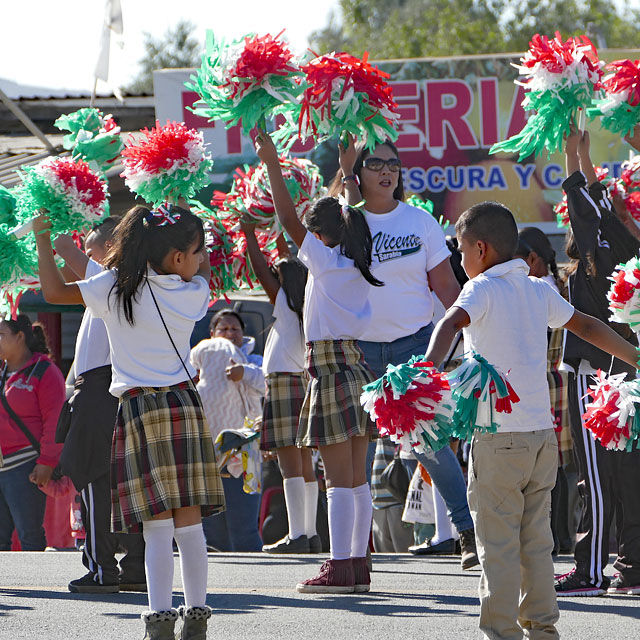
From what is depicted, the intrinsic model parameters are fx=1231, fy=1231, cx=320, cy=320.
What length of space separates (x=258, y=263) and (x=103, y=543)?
6.45 feet

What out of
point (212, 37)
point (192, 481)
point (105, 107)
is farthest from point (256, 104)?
point (105, 107)

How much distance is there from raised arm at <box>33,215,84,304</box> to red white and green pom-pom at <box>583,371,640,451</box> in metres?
1.91

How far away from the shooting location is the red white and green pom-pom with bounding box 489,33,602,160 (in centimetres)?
540

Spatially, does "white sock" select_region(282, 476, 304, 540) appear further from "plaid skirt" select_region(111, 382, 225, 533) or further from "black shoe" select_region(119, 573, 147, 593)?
"plaid skirt" select_region(111, 382, 225, 533)

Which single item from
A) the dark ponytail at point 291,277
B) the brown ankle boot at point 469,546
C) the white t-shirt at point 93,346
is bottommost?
the brown ankle boot at point 469,546

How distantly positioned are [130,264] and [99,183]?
4.00 feet

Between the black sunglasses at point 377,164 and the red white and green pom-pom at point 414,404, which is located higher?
the black sunglasses at point 377,164

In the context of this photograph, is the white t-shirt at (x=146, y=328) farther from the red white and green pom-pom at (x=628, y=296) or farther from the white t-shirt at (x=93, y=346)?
the red white and green pom-pom at (x=628, y=296)

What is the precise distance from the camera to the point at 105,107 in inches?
685

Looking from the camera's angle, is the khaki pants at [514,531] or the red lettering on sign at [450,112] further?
the red lettering on sign at [450,112]

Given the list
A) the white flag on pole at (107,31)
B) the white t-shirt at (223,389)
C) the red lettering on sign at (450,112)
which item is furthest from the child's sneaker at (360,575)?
the white flag on pole at (107,31)

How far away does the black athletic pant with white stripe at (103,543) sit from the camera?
5.71 meters

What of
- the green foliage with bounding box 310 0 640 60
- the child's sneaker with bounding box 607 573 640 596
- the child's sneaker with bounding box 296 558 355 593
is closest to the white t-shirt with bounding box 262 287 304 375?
the child's sneaker with bounding box 296 558 355 593

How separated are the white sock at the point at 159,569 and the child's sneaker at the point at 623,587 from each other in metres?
2.12
